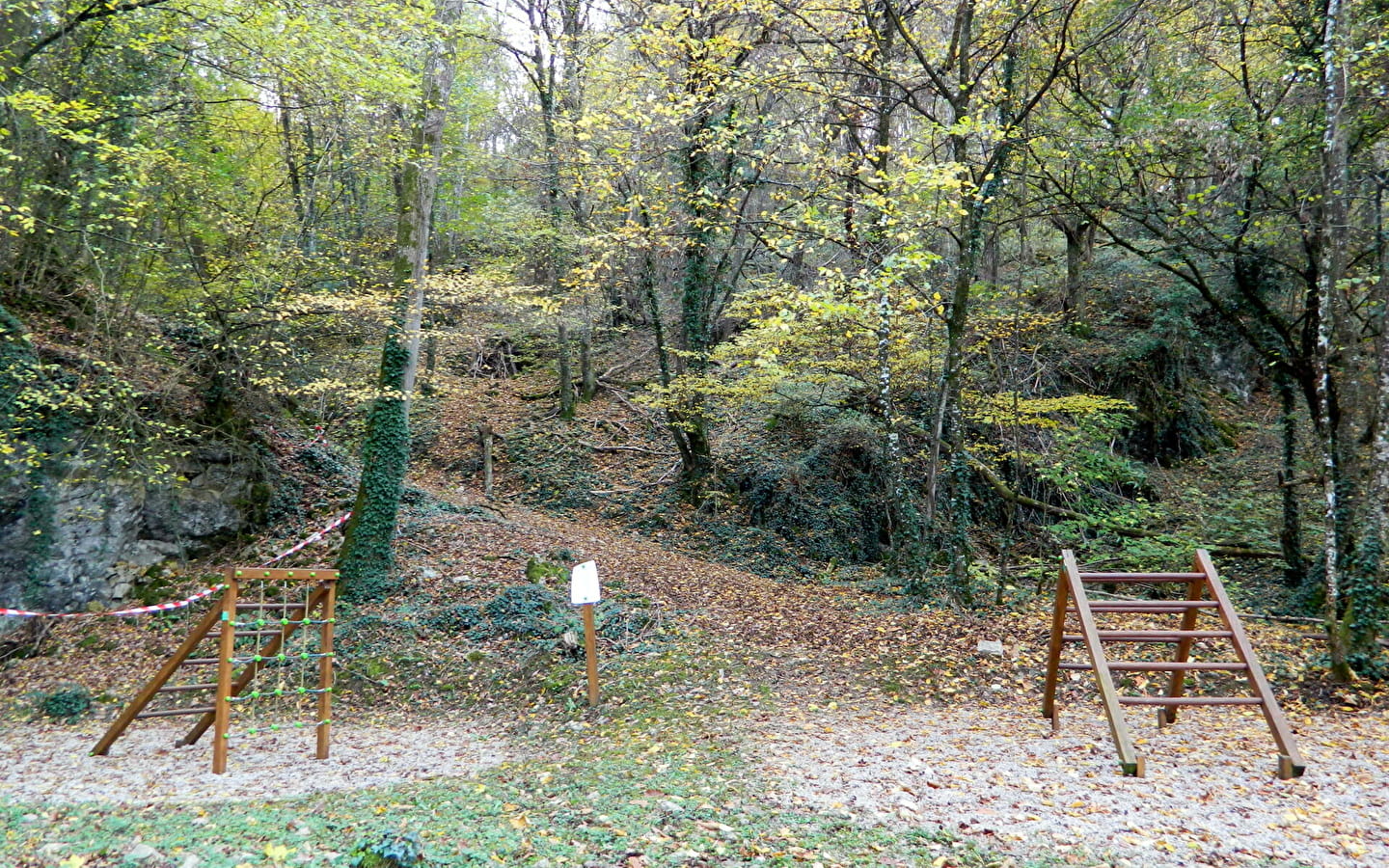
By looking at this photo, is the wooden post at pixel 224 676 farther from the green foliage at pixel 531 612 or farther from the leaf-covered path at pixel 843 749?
the green foliage at pixel 531 612

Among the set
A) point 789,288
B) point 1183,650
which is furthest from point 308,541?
point 1183,650

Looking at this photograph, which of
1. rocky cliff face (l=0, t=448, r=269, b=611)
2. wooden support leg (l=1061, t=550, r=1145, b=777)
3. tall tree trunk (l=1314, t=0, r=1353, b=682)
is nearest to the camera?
wooden support leg (l=1061, t=550, r=1145, b=777)

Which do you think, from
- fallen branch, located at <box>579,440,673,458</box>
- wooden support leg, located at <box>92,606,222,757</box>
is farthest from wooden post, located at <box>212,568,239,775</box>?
fallen branch, located at <box>579,440,673,458</box>

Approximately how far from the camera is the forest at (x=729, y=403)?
5.70 metres

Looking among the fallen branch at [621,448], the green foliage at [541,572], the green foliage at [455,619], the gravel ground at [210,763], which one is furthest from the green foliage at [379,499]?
the fallen branch at [621,448]

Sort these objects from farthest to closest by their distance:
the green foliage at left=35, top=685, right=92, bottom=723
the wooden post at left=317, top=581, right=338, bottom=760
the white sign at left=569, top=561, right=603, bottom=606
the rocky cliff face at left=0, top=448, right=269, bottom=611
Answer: the rocky cliff face at left=0, top=448, right=269, bottom=611 → the green foliage at left=35, top=685, right=92, bottom=723 → the white sign at left=569, top=561, right=603, bottom=606 → the wooden post at left=317, top=581, right=338, bottom=760

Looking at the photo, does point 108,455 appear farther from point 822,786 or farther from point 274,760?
point 822,786

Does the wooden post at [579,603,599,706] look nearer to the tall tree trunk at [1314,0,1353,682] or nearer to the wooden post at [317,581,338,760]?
the wooden post at [317,581,338,760]

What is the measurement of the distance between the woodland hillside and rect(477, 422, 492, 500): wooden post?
0.51m

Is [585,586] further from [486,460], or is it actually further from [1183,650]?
[486,460]

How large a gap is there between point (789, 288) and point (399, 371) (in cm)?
542

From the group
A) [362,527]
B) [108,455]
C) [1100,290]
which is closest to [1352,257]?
[1100,290]

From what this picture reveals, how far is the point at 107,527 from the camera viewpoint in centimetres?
933

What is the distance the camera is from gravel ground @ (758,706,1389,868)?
3824 millimetres
